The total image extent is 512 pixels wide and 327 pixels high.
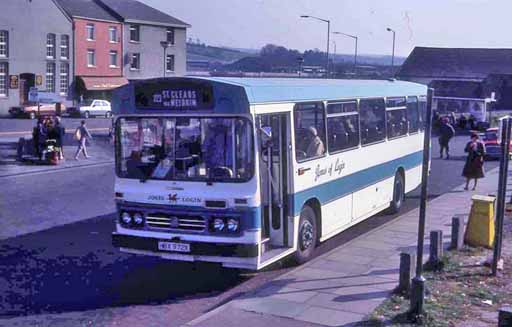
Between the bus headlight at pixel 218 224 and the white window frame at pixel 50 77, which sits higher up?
the white window frame at pixel 50 77

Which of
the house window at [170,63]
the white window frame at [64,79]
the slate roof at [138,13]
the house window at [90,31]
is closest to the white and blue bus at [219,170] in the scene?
the white window frame at [64,79]

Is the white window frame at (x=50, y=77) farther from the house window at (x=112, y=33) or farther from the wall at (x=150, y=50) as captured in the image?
the wall at (x=150, y=50)

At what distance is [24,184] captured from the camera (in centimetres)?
2209

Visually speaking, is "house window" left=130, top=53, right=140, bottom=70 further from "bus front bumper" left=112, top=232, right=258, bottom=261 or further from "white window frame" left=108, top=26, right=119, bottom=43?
"bus front bumper" left=112, top=232, right=258, bottom=261

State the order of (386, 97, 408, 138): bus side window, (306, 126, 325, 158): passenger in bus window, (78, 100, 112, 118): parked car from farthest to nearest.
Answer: (78, 100, 112, 118): parked car, (386, 97, 408, 138): bus side window, (306, 126, 325, 158): passenger in bus window

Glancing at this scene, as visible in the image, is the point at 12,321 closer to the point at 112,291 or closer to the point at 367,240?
the point at 112,291

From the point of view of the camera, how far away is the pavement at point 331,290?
898 cm

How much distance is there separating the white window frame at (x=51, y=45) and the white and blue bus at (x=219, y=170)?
2114 inches

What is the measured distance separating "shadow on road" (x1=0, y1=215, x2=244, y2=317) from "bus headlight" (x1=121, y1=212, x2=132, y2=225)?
35.8 inches

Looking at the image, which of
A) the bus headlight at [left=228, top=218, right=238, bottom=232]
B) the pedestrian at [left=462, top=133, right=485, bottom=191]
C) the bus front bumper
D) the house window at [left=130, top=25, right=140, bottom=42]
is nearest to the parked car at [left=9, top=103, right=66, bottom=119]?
the house window at [left=130, top=25, right=140, bottom=42]

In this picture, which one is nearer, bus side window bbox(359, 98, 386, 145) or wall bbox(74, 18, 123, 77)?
bus side window bbox(359, 98, 386, 145)

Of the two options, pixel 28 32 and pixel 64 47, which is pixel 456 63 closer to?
pixel 64 47

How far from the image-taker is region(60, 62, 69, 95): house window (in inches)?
2544

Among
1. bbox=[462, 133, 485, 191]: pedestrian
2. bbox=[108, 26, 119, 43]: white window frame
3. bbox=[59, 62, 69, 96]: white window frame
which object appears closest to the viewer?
bbox=[462, 133, 485, 191]: pedestrian
